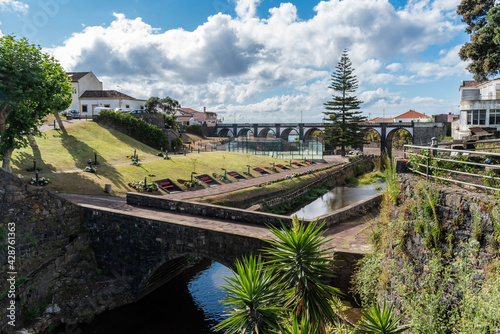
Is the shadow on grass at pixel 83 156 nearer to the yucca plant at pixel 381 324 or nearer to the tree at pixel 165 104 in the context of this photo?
the yucca plant at pixel 381 324

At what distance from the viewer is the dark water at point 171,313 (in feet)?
36.4

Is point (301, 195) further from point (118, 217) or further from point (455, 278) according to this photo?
point (455, 278)

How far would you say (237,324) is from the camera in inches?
209

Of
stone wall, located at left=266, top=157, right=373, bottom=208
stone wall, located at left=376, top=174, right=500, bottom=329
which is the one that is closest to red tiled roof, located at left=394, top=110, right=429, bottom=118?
stone wall, located at left=266, top=157, right=373, bottom=208

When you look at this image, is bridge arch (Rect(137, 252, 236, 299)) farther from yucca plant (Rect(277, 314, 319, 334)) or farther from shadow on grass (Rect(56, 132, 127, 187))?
shadow on grass (Rect(56, 132, 127, 187))

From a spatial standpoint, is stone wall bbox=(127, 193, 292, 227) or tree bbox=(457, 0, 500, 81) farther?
tree bbox=(457, 0, 500, 81)

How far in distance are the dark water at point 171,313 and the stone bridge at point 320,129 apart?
42.1 m

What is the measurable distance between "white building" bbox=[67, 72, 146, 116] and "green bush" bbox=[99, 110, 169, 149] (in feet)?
59.4

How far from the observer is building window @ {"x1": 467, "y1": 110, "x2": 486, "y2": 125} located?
3081 centimetres

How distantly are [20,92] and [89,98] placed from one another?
145 ft

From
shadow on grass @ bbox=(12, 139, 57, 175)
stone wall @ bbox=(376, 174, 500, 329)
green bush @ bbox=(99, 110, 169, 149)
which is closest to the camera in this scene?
stone wall @ bbox=(376, 174, 500, 329)

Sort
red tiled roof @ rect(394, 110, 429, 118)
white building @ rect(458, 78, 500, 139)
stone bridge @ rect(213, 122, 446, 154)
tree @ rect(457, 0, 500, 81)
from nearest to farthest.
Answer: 1. tree @ rect(457, 0, 500, 81)
2. white building @ rect(458, 78, 500, 139)
3. stone bridge @ rect(213, 122, 446, 154)
4. red tiled roof @ rect(394, 110, 429, 118)

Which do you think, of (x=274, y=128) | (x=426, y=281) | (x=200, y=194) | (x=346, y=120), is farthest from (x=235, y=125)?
(x=426, y=281)

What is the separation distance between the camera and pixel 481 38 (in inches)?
771
